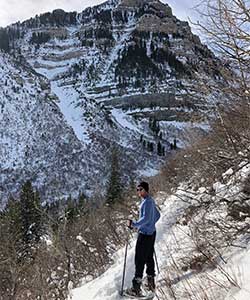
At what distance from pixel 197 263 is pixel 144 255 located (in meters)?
1.37

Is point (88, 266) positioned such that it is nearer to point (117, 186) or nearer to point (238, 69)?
point (238, 69)

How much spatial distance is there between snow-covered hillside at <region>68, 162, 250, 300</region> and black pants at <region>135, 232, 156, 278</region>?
8.6 inches

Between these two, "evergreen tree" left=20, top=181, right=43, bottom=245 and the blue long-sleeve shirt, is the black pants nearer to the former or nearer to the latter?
the blue long-sleeve shirt

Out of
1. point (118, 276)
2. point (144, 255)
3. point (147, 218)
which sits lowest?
point (118, 276)

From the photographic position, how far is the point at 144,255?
8055mm

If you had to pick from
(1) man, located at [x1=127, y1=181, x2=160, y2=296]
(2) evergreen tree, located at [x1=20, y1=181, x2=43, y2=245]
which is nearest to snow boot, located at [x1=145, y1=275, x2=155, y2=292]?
(1) man, located at [x1=127, y1=181, x2=160, y2=296]

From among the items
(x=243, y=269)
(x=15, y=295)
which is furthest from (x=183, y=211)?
(x=15, y=295)

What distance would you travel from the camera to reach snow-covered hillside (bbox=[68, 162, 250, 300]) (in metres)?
5.16

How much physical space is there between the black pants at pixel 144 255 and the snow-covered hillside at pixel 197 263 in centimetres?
22

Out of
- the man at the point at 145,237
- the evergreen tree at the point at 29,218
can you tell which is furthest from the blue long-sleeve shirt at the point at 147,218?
the evergreen tree at the point at 29,218

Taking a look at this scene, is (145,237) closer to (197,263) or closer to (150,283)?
(150,283)

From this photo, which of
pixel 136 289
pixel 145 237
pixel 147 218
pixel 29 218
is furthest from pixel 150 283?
pixel 29 218

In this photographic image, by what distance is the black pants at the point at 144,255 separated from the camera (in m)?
8.04

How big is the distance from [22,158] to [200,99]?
103 metres
